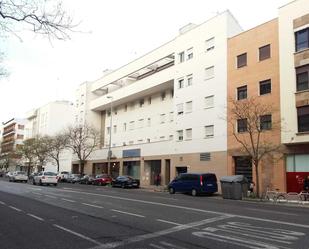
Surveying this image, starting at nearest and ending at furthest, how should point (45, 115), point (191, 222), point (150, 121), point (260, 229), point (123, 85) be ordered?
point (260, 229) → point (191, 222) → point (150, 121) → point (123, 85) → point (45, 115)

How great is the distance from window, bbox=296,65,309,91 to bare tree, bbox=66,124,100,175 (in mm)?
40203

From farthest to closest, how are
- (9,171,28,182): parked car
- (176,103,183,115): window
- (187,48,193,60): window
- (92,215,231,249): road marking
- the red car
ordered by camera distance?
(9,171,28,182): parked car, the red car, (176,103,183,115): window, (187,48,193,60): window, (92,215,231,249): road marking

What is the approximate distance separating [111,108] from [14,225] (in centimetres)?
5451

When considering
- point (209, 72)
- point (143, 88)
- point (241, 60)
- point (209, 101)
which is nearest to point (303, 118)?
point (241, 60)

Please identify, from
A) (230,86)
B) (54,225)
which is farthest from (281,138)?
(54,225)

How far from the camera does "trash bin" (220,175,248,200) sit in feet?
101

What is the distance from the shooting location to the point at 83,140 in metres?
67.4

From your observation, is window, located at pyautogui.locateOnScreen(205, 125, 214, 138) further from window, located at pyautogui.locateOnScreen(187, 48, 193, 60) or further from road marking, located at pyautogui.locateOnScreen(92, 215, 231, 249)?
road marking, located at pyautogui.locateOnScreen(92, 215, 231, 249)

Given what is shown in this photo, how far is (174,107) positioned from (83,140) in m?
22.9

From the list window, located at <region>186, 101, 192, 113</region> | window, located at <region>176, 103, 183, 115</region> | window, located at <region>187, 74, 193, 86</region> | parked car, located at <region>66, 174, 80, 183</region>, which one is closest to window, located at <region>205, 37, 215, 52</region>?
window, located at <region>187, 74, 193, 86</region>

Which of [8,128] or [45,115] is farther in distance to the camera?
[8,128]

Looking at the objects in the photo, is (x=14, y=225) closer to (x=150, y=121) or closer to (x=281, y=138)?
(x=281, y=138)

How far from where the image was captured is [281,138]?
111ft

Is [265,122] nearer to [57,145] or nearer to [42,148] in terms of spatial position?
[57,145]
